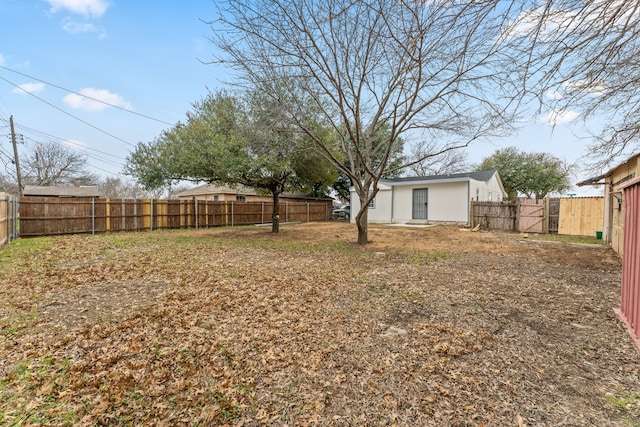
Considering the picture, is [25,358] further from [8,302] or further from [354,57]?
[354,57]

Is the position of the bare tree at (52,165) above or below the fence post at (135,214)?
above

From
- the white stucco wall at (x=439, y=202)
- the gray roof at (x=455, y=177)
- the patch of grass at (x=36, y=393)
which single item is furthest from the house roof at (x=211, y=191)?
the patch of grass at (x=36, y=393)

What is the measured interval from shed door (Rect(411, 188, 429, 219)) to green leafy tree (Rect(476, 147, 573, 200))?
16173mm

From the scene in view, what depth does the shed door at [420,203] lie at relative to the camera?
53.6ft

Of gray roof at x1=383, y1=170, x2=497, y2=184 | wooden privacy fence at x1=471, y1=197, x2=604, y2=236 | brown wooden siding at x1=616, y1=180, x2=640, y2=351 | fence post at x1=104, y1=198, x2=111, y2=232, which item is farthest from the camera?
gray roof at x1=383, y1=170, x2=497, y2=184

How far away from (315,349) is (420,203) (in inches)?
598

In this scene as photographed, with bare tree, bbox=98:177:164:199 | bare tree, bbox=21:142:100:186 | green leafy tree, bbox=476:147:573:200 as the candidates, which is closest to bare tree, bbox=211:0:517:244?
green leafy tree, bbox=476:147:573:200

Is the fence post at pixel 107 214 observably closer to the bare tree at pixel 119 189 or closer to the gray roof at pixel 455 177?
the gray roof at pixel 455 177

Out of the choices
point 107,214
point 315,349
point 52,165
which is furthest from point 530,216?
point 52,165

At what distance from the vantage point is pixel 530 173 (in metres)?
26.3

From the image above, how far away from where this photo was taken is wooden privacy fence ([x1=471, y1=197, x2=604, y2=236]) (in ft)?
36.9

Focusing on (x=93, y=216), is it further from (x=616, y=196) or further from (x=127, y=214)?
(x=616, y=196)

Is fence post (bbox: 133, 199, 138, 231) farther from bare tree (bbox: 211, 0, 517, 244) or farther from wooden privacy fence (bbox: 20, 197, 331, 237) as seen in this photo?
bare tree (bbox: 211, 0, 517, 244)

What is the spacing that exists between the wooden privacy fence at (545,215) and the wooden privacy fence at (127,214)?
12237 mm
